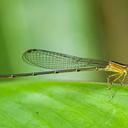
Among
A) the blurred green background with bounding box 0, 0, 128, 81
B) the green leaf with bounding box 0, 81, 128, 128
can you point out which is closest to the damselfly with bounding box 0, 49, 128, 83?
the blurred green background with bounding box 0, 0, 128, 81

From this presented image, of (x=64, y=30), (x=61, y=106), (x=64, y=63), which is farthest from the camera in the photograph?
(x=64, y=30)

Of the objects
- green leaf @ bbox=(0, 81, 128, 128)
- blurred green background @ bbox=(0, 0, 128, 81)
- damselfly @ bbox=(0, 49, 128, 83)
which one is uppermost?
blurred green background @ bbox=(0, 0, 128, 81)

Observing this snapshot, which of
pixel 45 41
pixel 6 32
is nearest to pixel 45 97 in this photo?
pixel 6 32

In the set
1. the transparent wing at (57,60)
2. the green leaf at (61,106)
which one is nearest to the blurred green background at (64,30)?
the transparent wing at (57,60)

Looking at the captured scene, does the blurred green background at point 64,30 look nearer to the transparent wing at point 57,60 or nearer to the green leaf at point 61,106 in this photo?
the transparent wing at point 57,60

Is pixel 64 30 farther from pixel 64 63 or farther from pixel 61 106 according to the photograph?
pixel 61 106

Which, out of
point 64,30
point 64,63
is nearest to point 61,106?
point 64,63

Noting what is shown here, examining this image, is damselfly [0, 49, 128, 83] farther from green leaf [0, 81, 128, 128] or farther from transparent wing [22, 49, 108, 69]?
green leaf [0, 81, 128, 128]

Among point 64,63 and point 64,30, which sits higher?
point 64,30
